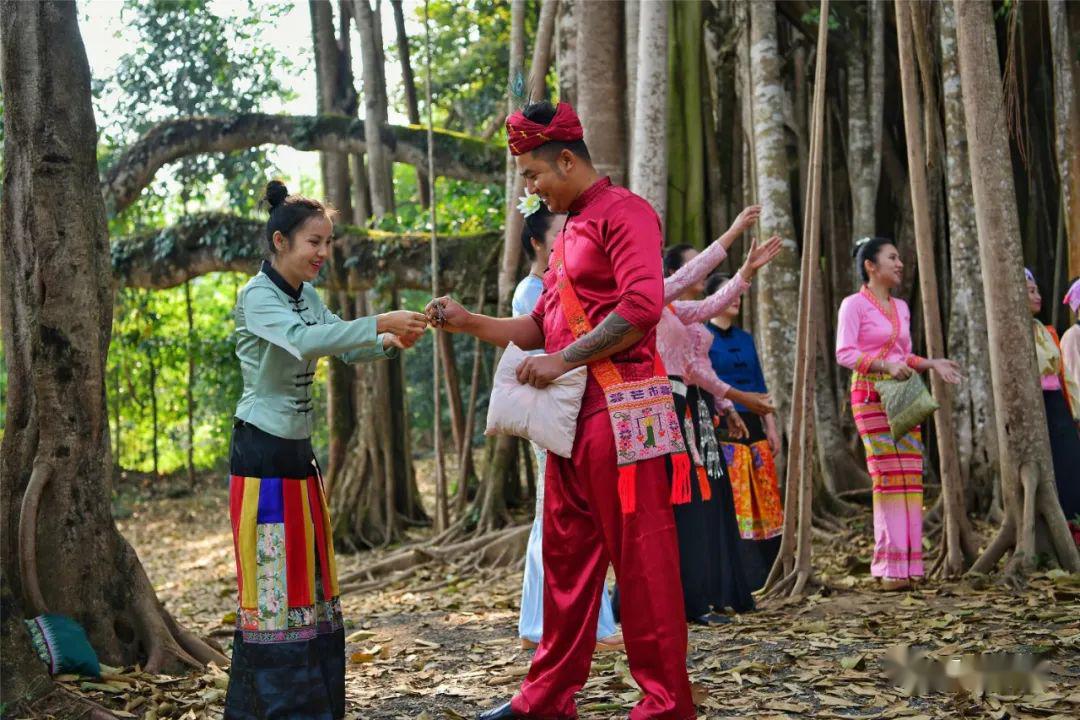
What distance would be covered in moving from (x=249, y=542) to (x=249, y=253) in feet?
23.8

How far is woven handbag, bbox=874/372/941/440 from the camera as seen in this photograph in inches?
212

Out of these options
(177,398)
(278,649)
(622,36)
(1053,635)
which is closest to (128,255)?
(622,36)

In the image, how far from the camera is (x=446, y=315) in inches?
135

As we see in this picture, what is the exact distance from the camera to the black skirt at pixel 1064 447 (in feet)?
20.9

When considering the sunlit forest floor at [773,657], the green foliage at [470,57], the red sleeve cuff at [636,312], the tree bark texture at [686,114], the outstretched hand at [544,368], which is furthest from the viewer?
the green foliage at [470,57]

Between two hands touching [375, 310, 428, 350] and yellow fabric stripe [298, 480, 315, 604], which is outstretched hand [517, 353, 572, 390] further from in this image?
yellow fabric stripe [298, 480, 315, 604]

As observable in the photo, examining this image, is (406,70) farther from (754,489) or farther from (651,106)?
(754,489)

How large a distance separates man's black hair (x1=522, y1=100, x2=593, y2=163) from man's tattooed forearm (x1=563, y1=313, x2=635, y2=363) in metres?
0.50

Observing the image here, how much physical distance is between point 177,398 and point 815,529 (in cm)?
1487

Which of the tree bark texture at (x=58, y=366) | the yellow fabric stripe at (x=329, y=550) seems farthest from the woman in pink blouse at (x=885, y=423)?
the tree bark texture at (x=58, y=366)

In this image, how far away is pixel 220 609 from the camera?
8.09 meters

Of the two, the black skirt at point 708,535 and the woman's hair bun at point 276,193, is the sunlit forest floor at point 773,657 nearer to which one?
the black skirt at point 708,535

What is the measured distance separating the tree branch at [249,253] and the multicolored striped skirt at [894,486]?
454 cm

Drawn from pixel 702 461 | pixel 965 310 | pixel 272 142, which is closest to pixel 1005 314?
pixel 702 461
